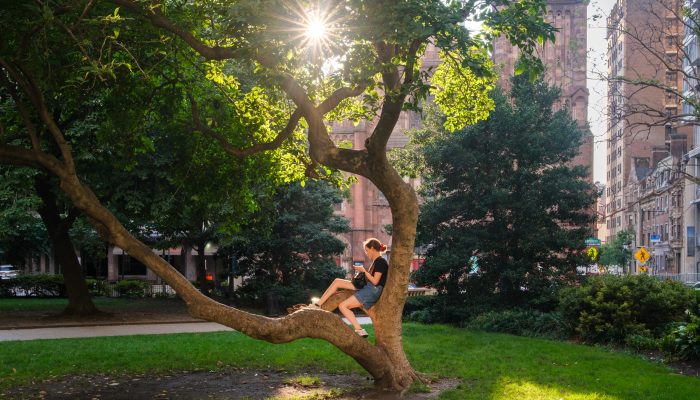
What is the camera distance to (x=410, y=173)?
18.0m

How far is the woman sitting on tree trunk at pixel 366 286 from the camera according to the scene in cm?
1213

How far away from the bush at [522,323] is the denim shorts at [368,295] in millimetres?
9599

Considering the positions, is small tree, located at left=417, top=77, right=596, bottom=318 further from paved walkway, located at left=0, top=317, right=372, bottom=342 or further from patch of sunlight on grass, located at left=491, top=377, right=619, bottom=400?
patch of sunlight on grass, located at left=491, top=377, right=619, bottom=400

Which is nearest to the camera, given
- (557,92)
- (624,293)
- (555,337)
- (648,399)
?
(648,399)

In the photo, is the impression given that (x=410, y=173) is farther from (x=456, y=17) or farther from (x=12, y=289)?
(x=12, y=289)

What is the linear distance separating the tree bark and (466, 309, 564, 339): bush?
1322 centimetres

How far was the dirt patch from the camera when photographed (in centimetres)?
1170

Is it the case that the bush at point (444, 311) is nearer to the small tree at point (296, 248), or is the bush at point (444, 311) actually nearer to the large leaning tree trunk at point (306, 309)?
the small tree at point (296, 248)

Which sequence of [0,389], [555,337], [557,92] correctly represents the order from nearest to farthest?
[0,389] → [555,337] → [557,92]

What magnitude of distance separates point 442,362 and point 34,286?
31120mm

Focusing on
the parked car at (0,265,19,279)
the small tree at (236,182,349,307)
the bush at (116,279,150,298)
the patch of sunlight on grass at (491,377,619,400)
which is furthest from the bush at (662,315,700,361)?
the parked car at (0,265,19,279)

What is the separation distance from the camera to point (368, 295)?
12.5m

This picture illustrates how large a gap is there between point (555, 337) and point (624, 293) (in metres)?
2.49

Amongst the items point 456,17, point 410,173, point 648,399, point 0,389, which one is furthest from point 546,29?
point 0,389
